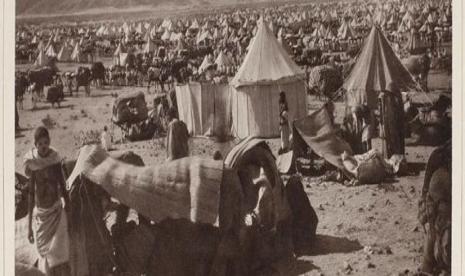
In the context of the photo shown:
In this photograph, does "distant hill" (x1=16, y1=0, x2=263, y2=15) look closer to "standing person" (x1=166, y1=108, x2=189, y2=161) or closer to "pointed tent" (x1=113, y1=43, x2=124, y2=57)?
"pointed tent" (x1=113, y1=43, x2=124, y2=57)

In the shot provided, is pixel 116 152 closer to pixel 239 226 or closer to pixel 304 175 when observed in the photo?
pixel 239 226

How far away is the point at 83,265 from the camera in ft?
21.5

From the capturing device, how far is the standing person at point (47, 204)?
642 cm

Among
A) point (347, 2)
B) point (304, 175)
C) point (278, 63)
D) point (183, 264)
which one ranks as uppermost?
point (347, 2)

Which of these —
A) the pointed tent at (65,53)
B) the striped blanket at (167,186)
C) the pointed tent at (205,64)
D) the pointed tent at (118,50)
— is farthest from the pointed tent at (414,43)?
the pointed tent at (65,53)

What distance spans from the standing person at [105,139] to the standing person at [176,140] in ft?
1.66

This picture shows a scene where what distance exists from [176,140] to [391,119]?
1.97 m

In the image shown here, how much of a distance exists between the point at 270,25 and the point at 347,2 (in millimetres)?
732

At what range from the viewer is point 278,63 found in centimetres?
740

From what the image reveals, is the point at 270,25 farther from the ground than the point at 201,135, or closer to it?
farther from the ground

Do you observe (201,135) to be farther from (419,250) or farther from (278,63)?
(419,250)

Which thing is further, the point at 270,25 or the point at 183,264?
the point at 270,25

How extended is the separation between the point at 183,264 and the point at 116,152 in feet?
3.65
